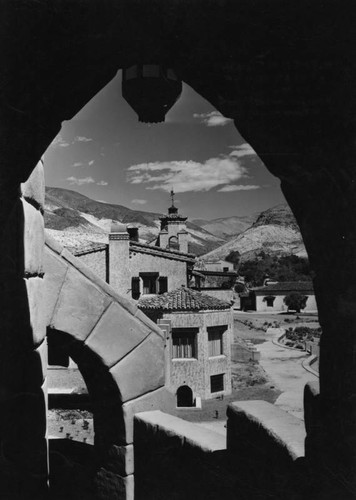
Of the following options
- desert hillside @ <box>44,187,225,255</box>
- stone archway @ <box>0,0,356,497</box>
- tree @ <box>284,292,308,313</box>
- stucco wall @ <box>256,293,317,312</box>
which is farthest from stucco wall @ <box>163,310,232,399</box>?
stucco wall @ <box>256,293,317,312</box>

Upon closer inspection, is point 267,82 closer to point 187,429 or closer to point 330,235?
point 330,235

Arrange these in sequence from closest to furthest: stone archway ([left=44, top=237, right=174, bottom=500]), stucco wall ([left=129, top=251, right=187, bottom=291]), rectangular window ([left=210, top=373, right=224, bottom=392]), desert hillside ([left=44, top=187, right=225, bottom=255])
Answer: stone archway ([left=44, top=237, right=174, bottom=500]) < rectangular window ([left=210, top=373, right=224, bottom=392]) < stucco wall ([left=129, top=251, right=187, bottom=291]) < desert hillside ([left=44, top=187, right=225, bottom=255])

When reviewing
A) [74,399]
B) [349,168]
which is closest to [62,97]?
[349,168]

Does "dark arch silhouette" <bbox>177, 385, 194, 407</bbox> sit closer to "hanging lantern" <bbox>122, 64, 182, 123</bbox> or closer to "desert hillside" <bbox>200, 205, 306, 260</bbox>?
"hanging lantern" <bbox>122, 64, 182, 123</bbox>

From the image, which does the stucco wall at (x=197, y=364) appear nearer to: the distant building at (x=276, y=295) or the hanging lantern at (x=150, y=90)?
the hanging lantern at (x=150, y=90)

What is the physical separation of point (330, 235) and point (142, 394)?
67.2 inches

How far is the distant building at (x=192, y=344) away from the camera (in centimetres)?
1981

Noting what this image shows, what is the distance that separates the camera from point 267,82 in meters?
2.03

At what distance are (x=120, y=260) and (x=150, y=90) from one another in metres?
22.7

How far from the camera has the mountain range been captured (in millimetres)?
42316

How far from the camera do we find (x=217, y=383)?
20.5m

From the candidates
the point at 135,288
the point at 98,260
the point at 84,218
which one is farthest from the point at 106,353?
the point at 84,218

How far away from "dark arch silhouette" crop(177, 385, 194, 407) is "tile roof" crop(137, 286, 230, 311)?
3203 millimetres

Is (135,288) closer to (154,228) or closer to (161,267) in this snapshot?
(161,267)
